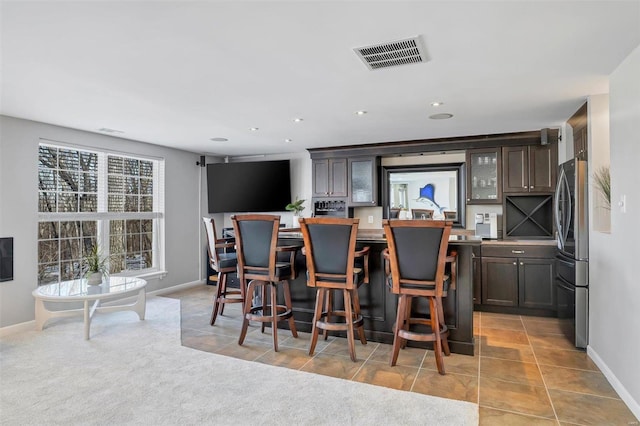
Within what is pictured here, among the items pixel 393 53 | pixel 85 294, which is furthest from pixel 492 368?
pixel 85 294

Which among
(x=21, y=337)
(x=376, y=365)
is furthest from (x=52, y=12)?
(x=21, y=337)

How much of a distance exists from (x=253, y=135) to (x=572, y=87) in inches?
143

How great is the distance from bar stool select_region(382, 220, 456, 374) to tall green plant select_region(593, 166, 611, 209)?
1354 mm

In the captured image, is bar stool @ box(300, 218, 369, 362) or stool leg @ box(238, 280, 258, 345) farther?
stool leg @ box(238, 280, 258, 345)

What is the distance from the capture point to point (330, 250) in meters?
3.23

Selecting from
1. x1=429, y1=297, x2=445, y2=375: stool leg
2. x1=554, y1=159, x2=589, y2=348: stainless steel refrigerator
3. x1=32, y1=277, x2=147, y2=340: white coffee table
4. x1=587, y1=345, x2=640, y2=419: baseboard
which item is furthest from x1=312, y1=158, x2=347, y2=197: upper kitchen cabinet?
x1=587, y1=345, x2=640, y2=419: baseboard

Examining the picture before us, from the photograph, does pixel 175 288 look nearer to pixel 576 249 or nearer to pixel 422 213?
pixel 422 213

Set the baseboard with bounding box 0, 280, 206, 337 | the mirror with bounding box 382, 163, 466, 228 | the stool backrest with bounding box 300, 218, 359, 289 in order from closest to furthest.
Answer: the stool backrest with bounding box 300, 218, 359, 289
the baseboard with bounding box 0, 280, 206, 337
the mirror with bounding box 382, 163, 466, 228

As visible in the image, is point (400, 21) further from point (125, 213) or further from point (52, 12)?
point (125, 213)

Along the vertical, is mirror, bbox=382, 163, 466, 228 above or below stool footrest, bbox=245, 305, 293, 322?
above

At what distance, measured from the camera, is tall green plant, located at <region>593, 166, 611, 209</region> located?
10.2ft

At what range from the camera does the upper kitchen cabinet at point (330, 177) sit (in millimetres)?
6156

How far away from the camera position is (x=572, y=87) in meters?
3.17

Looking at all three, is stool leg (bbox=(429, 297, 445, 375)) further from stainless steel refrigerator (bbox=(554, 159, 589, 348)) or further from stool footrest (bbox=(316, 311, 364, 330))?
stainless steel refrigerator (bbox=(554, 159, 589, 348))
